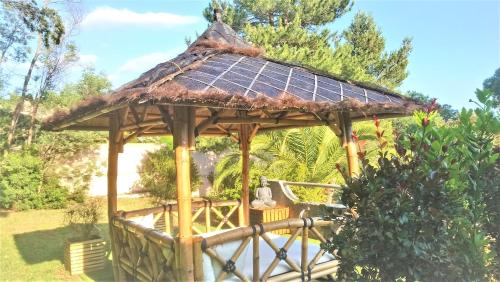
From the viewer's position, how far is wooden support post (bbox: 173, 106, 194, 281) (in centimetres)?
386

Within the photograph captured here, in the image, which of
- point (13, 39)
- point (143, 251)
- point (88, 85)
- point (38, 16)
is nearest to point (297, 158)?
point (143, 251)

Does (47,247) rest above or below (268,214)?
below

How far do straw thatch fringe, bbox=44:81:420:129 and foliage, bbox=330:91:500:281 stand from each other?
104 centimetres

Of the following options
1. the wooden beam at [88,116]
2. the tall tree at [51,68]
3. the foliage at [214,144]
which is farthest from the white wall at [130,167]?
the wooden beam at [88,116]

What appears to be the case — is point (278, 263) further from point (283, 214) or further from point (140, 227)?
point (283, 214)

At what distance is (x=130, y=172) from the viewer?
50.8 ft

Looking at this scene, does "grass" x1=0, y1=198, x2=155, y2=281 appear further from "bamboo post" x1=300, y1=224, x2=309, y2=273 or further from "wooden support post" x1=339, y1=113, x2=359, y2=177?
"wooden support post" x1=339, y1=113, x2=359, y2=177

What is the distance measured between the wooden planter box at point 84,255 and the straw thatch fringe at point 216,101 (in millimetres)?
3019

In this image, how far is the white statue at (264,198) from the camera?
9.47 meters

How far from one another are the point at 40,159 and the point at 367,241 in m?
13.8

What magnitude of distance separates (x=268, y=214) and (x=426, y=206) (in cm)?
679

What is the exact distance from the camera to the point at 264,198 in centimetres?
956

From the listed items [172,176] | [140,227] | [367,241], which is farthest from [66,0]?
[367,241]

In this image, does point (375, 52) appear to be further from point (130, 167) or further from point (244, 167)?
point (244, 167)
